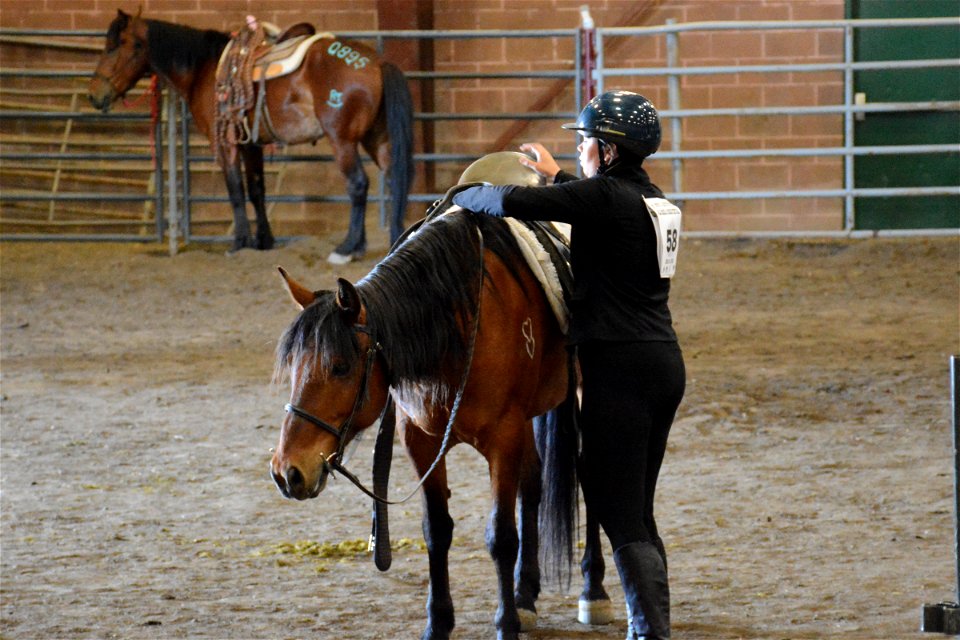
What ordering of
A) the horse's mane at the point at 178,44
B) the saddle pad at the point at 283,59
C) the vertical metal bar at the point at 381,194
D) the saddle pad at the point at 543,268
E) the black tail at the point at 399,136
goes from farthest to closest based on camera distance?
the vertical metal bar at the point at 381,194
the horse's mane at the point at 178,44
the saddle pad at the point at 283,59
the black tail at the point at 399,136
the saddle pad at the point at 543,268

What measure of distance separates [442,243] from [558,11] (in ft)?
27.0

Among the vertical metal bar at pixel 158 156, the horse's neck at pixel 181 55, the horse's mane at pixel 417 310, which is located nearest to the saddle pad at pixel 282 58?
the horse's neck at pixel 181 55

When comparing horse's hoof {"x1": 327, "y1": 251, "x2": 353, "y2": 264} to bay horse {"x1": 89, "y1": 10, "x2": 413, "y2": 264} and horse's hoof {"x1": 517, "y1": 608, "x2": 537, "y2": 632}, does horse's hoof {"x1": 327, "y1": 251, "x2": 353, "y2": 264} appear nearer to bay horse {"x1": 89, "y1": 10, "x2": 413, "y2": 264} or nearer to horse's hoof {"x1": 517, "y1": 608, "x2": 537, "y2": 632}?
bay horse {"x1": 89, "y1": 10, "x2": 413, "y2": 264}

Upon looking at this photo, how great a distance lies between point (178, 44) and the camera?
978 centimetres

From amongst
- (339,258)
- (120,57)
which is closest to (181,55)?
(120,57)

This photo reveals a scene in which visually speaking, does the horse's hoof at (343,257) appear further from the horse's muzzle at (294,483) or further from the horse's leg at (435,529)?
the horse's muzzle at (294,483)

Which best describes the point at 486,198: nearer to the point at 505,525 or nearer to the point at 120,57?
the point at 505,525

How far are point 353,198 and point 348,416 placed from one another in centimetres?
679

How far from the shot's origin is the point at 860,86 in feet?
34.9

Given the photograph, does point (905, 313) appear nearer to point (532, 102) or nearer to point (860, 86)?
point (860, 86)

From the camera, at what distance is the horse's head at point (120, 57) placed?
389 inches

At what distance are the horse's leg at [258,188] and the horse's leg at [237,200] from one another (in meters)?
0.07

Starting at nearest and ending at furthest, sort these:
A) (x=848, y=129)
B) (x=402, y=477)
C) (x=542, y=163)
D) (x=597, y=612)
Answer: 1. (x=542, y=163)
2. (x=597, y=612)
3. (x=402, y=477)
4. (x=848, y=129)

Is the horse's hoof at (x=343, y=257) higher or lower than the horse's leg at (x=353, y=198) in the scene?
lower
